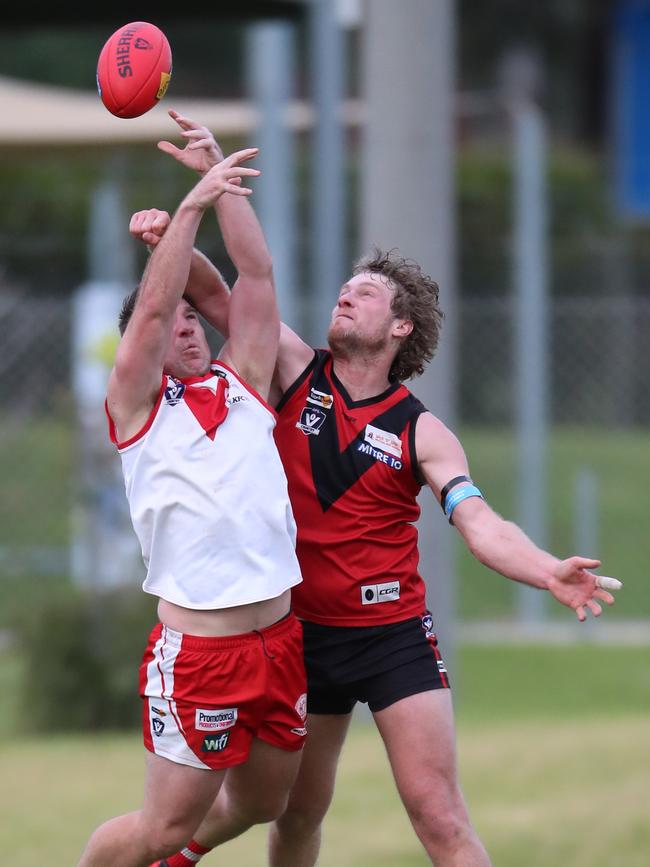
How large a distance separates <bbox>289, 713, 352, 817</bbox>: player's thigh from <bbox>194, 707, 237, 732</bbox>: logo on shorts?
0.53m

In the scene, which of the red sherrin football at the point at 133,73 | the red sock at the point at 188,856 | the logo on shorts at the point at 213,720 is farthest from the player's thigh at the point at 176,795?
the red sherrin football at the point at 133,73

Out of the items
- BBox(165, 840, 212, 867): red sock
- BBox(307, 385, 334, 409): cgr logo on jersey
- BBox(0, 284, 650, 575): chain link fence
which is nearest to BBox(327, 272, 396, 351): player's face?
BBox(307, 385, 334, 409): cgr logo on jersey

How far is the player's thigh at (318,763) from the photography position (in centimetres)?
521

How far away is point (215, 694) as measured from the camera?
4723 mm

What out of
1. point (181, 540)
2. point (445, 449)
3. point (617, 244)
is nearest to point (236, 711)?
point (181, 540)

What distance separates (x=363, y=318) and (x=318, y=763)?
150 centimetres

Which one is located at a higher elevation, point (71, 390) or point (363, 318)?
point (363, 318)

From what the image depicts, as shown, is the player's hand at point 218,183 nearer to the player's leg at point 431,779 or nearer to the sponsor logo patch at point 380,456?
the sponsor logo patch at point 380,456

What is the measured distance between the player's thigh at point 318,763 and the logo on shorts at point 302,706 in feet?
Answer: 0.85

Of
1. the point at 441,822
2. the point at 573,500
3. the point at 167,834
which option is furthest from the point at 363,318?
the point at 573,500

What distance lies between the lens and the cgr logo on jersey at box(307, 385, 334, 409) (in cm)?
511

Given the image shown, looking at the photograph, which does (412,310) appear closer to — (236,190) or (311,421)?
(311,421)

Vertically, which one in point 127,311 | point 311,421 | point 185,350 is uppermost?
point 127,311

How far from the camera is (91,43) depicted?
2772cm
